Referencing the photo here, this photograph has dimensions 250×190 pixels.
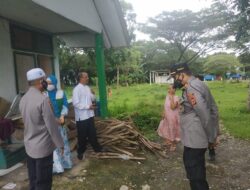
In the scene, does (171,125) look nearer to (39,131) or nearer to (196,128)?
(196,128)

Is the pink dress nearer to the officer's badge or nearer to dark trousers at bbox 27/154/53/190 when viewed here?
the officer's badge

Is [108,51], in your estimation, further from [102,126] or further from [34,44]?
[102,126]

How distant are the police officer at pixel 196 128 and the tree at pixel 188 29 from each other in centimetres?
2891

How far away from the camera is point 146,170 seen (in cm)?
679

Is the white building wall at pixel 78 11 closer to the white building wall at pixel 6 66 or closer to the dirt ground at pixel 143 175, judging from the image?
the white building wall at pixel 6 66

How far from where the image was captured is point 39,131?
14.0ft

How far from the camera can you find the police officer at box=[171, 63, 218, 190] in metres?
4.38

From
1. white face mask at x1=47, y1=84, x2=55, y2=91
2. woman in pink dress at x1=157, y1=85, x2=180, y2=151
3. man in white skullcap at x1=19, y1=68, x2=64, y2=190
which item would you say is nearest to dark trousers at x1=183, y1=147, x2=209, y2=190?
man in white skullcap at x1=19, y1=68, x2=64, y2=190

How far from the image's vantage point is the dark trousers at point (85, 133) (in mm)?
6957

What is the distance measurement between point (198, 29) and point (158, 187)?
30423 mm

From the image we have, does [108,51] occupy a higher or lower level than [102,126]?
higher

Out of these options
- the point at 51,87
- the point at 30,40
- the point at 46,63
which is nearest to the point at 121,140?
the point at 51,87

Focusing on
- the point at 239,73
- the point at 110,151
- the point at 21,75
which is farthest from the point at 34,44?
the point at 239,73

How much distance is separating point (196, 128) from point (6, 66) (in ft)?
17.6
